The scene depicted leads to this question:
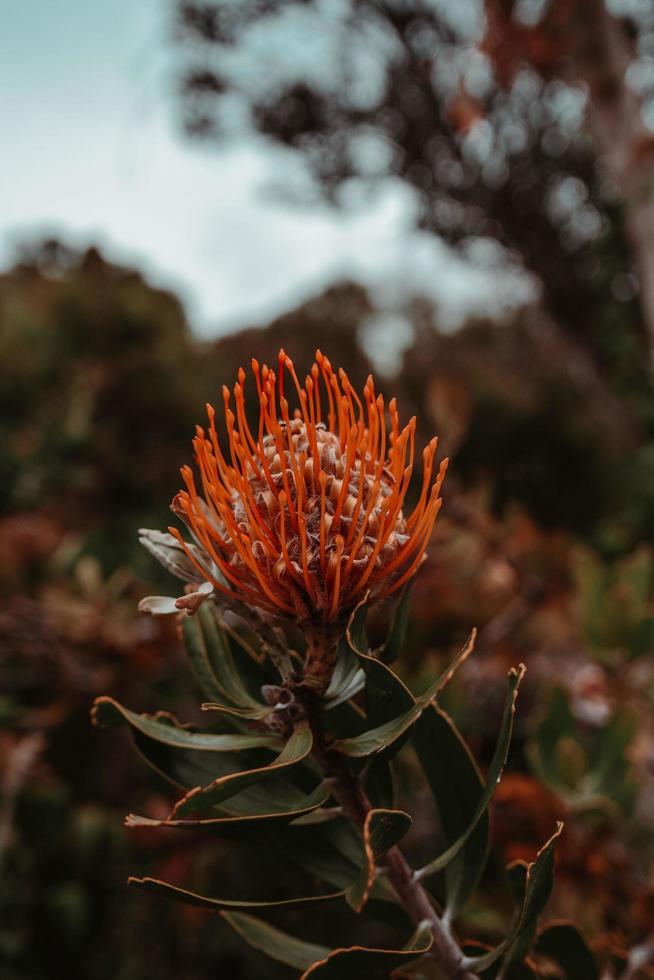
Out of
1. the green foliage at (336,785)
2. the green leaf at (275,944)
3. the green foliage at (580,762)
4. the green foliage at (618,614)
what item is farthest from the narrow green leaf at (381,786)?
the green foliage at (618,614)

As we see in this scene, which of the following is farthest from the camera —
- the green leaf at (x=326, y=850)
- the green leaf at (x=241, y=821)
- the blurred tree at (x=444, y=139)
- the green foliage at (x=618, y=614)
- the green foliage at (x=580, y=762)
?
the blurred tree at (x=444, y=139)

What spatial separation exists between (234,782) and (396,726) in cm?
9

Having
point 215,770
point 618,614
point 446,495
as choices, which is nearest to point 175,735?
point 215,770

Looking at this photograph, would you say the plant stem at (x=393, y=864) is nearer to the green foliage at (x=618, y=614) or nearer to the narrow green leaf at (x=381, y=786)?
the narrow green leaf at (x=381, y=786)

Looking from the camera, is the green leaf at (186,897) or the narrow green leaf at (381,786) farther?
the narrow green leaf at (381,786)

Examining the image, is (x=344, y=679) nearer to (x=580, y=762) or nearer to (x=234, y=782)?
(x=234, y=782)

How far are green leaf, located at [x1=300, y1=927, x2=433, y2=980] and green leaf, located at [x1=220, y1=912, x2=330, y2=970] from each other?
11 cm

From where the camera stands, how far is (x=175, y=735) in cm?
42

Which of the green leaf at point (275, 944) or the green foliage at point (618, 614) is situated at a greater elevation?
the green foliage at point (618, 614)

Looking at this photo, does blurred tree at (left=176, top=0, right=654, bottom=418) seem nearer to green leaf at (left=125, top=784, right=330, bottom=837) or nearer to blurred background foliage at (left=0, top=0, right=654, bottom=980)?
blurred background foliage at (left=0, top=0, right=654, bottom=980)

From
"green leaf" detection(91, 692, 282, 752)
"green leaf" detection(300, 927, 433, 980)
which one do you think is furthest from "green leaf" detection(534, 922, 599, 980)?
"green leaf" detection(91, 692, 282, 752)

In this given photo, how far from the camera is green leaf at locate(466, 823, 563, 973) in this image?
14.6 inches

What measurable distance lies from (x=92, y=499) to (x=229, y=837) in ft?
10.4

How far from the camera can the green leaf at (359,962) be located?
36 cm
